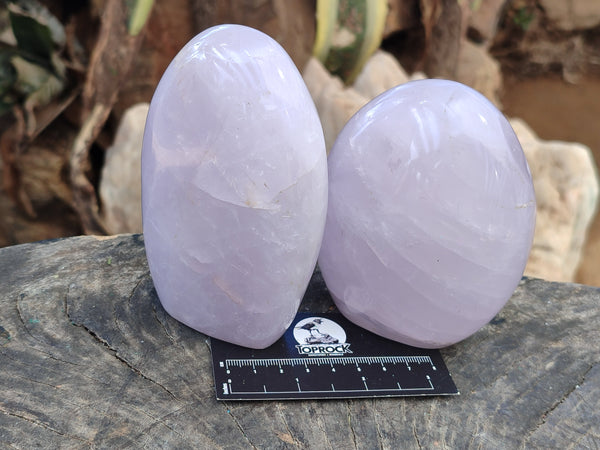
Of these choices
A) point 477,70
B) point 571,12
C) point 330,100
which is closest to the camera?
point 330,100

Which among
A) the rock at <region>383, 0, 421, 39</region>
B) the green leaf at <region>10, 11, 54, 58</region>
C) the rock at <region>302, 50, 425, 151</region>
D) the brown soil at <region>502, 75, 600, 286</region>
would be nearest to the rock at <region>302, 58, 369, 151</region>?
the rock at <region>302, 50, 425, 151</region>

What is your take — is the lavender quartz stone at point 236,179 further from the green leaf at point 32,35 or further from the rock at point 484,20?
the rock at point 484,20

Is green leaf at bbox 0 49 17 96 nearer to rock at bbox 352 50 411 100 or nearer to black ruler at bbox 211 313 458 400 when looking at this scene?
rock at bbox 352 50 411 100

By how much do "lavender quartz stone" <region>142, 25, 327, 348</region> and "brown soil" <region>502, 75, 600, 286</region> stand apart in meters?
2.60

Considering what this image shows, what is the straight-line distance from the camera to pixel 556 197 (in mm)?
1878

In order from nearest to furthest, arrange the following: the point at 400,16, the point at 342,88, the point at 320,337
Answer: the point at 320,337 < the point at 342,88 < the point at 400,16

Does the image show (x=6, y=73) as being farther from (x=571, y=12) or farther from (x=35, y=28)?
(x=571, y=12)

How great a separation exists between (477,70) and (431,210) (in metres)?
2.04

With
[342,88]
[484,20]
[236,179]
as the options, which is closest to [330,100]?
[342,88]

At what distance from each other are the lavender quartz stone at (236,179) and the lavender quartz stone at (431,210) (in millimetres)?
62

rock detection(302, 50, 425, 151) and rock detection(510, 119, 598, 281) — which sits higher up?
rock detection(302, 50, 425, 151)

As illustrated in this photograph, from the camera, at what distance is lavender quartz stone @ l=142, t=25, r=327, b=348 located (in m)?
0.77

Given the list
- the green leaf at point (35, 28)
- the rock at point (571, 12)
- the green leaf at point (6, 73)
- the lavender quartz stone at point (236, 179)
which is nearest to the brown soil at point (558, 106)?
the rock at point (571, 12)

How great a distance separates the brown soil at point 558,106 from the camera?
10.3 ft
